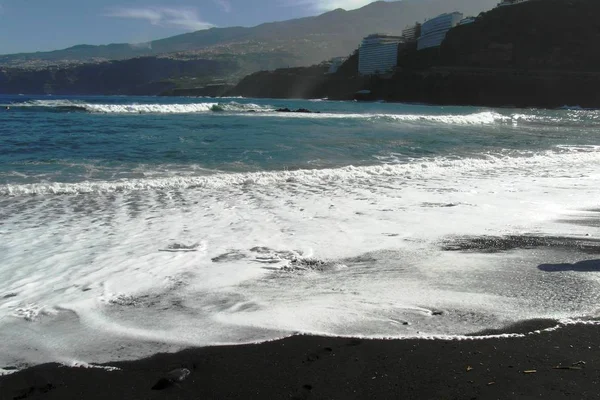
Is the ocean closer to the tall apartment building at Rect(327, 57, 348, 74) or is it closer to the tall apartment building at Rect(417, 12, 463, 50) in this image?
the tall apartment building at Rect(417, 12, 463, 50)

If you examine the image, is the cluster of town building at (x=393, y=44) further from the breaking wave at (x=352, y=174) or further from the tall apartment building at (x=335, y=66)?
the breaking wave at (x=352, y=174)

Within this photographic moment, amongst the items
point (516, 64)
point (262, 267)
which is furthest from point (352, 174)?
point (516, 64)

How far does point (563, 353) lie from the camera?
271 centimetres

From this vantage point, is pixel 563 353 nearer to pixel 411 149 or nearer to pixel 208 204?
pixel 208 204

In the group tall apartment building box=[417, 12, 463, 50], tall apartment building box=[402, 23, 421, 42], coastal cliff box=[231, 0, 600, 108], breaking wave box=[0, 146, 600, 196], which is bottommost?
breaking wave box=[0, 146, 600, 196]

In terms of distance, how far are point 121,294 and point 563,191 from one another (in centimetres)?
747

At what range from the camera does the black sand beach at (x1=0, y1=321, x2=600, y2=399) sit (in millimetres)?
2420

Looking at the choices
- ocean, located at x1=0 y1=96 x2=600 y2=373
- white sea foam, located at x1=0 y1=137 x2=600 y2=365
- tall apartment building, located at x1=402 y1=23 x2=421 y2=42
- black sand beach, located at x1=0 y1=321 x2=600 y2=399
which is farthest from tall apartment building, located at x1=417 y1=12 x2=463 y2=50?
black sand beach, located at x1=0 y1=321 x2=600 y2=399

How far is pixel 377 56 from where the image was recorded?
118438 mm

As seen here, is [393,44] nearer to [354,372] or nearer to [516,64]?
[516,64]

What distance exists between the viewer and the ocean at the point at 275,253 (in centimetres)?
316

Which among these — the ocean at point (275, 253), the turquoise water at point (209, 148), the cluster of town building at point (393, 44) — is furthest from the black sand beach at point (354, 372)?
the cluster of town building at point (393, 44)

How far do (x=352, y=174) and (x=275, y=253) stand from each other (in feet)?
18.2

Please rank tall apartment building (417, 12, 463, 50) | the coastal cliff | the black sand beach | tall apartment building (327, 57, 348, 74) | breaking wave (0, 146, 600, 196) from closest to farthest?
the black sand beach
breaking wave (0, 146, 600, 196)
the coastal cliff
tall apartment building (417, 12, 463, 50)
tall apartment building (327, 57, 348, 74)
